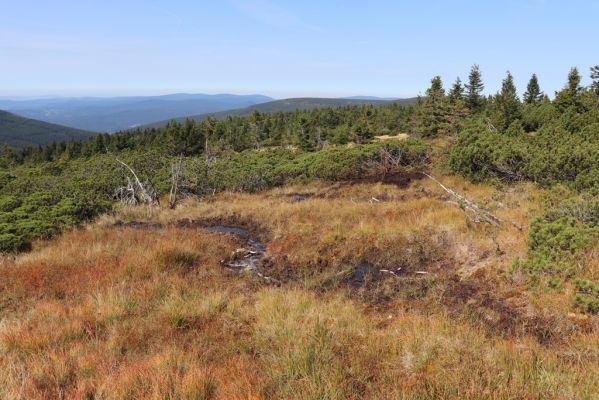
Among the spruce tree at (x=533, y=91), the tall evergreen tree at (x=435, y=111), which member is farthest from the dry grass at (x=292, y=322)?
the spruce tree at (x=533, y=91)

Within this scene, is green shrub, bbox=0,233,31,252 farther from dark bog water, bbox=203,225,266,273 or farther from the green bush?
the green bush

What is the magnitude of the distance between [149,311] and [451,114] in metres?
36.2

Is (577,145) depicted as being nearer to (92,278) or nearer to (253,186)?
(92,278)

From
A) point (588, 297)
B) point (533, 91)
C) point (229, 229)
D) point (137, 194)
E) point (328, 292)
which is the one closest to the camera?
point (588, 297)

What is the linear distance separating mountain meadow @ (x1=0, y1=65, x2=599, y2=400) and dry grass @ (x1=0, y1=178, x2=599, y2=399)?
3 centimetres

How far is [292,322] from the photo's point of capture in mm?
4738

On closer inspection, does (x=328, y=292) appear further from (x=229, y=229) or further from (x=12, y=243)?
(x=12, y=243)

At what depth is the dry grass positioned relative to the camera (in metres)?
3.31

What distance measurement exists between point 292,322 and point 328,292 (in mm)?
2055

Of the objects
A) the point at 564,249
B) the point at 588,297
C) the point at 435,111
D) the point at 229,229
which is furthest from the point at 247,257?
the point at 435,111

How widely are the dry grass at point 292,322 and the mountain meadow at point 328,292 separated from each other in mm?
28

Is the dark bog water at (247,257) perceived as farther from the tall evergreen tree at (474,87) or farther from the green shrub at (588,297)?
the tall evergreen tree at (474,87)

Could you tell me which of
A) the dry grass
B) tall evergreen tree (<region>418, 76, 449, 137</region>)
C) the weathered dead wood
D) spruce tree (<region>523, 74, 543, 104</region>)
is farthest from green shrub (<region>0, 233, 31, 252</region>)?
spruce tree (<region>523, 74, 543, 104</region>)

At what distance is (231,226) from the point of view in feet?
46.4
